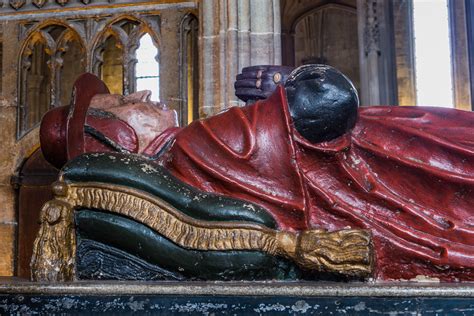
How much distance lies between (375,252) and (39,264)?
799 mm

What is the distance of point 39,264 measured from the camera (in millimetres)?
1671

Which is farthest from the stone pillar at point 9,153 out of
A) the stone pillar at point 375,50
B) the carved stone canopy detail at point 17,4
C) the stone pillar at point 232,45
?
the stone pillar at point 375,50

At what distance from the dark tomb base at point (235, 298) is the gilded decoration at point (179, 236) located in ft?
0.25

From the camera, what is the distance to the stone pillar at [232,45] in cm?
451

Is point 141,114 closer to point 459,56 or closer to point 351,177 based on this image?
point 351,177

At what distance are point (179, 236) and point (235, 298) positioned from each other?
10.0 inches

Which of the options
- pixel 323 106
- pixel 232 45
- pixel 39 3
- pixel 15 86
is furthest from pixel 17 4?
pixel 323 106

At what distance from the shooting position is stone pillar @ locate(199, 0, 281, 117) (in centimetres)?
451

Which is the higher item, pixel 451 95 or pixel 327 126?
pixel 451 95

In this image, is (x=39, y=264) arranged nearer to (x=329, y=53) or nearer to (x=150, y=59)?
(x=150, y=59)

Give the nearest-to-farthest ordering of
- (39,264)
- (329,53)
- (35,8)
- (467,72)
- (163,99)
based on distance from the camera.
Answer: (39,264) → (163,99) → (35,8) → (467,72) → (329,53)

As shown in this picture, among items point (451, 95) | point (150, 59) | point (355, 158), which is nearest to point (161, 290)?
point (355, 158)

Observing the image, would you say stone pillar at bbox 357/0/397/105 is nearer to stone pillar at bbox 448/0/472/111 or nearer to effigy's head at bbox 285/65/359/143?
Answer: stone pillar at bbox 448/0/472/111

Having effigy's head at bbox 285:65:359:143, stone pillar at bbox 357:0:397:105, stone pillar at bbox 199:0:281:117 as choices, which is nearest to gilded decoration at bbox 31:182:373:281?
effigy's head at bbox 285:65:359:143
